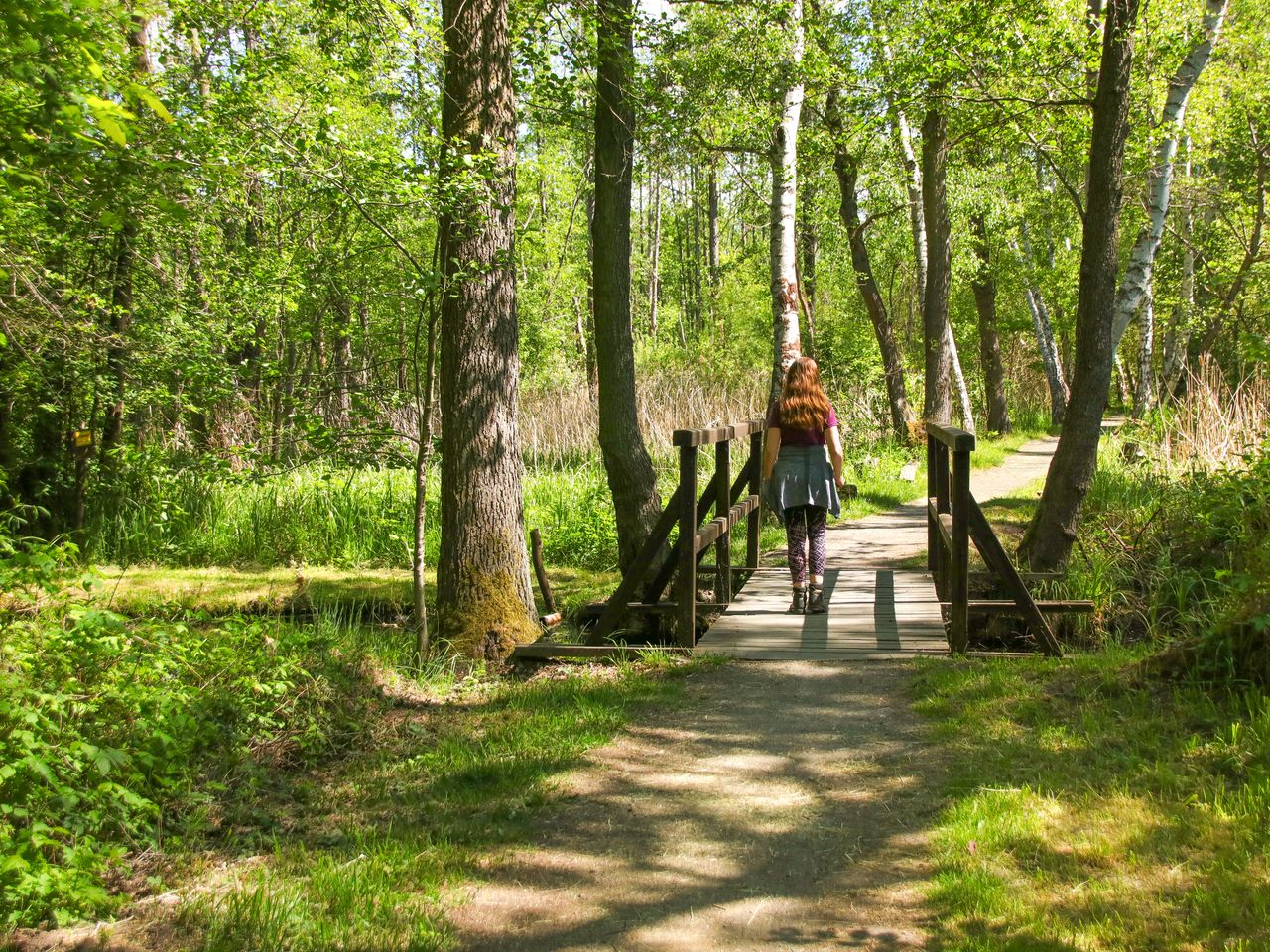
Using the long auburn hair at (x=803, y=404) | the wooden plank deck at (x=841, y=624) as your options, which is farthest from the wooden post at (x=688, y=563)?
the long auburn hair at (x=803, y=404)

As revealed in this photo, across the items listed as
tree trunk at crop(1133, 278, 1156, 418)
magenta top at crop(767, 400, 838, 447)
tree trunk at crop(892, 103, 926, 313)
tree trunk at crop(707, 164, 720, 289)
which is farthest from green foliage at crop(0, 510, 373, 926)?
tree trunk at crop(707, 164, 720, 289)

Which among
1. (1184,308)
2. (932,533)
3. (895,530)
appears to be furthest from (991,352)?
(932,533)

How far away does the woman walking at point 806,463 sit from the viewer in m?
8.06

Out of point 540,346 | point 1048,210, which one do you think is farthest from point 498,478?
point 1048,210

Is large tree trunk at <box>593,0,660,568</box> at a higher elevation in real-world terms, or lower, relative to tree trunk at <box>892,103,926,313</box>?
lower

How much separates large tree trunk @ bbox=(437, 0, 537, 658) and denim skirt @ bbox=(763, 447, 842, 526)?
2145 mm

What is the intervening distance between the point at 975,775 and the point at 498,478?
463 cm

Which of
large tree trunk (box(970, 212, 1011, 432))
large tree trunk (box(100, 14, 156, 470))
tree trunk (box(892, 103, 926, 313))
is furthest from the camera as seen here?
large tree trunk (box(970, 212, 1011, 432))

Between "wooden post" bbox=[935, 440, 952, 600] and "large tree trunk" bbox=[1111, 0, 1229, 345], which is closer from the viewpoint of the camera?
"wooden post" bbox=[935, 440, 952, 600]

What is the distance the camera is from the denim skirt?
26.5ft

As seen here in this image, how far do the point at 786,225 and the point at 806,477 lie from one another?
5779mm

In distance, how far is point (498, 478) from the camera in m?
8.30

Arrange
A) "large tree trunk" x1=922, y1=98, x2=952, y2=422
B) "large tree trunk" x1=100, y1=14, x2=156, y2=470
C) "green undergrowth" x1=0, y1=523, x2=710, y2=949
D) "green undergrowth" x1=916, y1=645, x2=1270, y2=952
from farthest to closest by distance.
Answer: "large tree trunk" x1=922, y1=98, x2=952, y2=422, "large tree trunk" x1=100, y1=14, x2=156, y2=470, "green undergrowth" x1=0, y1=523, x2=710, y2=949, "green undergrowth" x1=916, y1=645, x2=1270, y2=952

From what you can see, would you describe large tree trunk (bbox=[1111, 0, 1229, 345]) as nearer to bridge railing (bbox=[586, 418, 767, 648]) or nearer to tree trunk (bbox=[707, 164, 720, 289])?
bridge railing (bbox=[586, 418, 767, 648])
